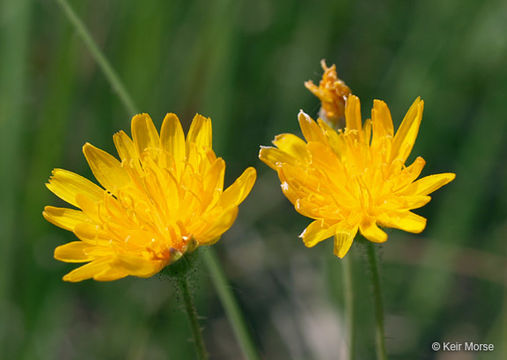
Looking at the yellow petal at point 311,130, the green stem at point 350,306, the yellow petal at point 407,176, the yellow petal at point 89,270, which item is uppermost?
the yellow petal at point 311,130

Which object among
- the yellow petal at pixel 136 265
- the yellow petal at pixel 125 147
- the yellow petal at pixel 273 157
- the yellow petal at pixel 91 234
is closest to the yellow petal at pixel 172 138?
the yellow petal at pixel 125 147

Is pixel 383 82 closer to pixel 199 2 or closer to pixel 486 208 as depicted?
pixel 486 208

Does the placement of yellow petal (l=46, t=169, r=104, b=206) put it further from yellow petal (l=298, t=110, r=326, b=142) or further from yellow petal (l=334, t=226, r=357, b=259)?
yellow petal (l=334, t=226, r=357, b=259)

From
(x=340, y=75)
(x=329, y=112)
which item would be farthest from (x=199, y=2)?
(x=329, y=112)

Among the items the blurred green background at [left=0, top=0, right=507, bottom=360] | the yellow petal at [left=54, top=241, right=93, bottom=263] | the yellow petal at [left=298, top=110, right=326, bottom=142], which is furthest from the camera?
the blurred green background at [left=0, top=0, right=507, bottom=360]

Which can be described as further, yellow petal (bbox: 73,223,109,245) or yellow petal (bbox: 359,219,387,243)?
yellow petal (bbox: 73,223,109,245)

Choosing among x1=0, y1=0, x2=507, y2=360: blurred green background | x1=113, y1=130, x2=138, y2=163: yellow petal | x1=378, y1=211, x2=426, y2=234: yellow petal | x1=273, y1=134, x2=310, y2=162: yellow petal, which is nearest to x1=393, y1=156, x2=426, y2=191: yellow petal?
x1=378, y1=211, x2=426, y2=234: yellow petal

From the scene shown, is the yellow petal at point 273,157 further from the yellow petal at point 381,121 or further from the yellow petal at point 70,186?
the yellow petal at point 70,186
